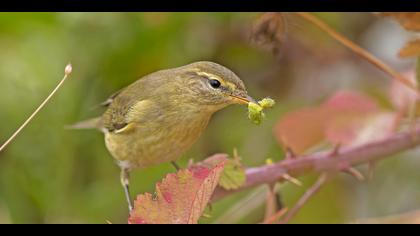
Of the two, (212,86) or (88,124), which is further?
(88,124)

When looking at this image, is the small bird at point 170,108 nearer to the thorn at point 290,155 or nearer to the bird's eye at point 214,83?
the bird's eye at point 214,83

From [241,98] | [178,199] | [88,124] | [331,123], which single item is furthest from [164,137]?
[178,199]

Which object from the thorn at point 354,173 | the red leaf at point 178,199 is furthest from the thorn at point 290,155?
the red leaf at point 178,199

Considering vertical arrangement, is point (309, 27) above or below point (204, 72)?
above

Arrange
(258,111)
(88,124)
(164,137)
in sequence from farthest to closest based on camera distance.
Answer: (88,124), (164,137), (258,111)

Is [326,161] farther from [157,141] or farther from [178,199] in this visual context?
[178,199]
